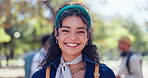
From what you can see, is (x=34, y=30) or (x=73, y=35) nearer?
(x=73, y=35)

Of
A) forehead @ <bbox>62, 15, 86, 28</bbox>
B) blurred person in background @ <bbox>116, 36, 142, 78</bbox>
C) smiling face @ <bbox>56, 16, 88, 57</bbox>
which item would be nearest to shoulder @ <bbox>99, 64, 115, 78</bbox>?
smiling face @ <bbox>56, 16, 88, 57</bbox>

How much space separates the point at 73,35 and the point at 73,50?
0.37 feet

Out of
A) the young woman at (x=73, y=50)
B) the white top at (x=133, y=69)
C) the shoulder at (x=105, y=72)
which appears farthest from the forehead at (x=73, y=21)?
the white top at (x=133, y=69)

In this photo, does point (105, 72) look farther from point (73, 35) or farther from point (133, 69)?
point (133, 69)

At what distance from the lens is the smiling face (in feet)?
7.26

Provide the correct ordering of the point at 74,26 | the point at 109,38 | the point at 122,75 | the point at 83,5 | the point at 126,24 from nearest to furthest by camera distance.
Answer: the point at 74,26
the point at 83,5
the point at 122,75
the point at 109,38
the point at 126,24

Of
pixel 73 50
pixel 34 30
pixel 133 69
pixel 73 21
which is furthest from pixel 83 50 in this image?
pixel 34 30

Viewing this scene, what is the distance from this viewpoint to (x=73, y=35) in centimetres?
221

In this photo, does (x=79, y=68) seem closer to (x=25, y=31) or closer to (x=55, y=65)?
(x=55, y=65)

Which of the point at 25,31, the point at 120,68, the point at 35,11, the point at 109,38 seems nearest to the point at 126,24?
the point at 109,38

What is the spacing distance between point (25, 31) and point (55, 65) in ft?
120

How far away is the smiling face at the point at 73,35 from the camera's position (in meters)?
2.21

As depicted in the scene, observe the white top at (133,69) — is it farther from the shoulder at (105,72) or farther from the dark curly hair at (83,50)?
the shoulder at (105,72)

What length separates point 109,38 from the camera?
151 feet
